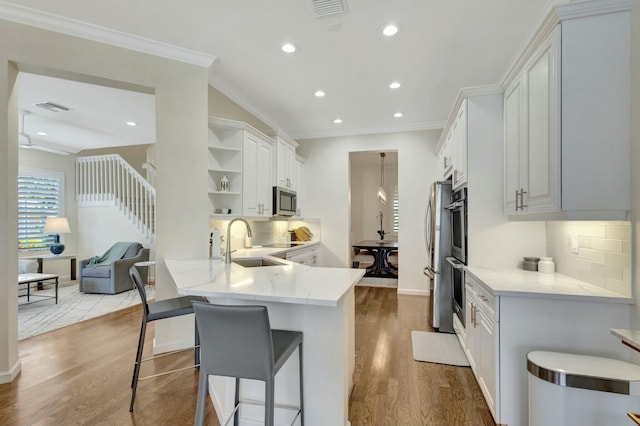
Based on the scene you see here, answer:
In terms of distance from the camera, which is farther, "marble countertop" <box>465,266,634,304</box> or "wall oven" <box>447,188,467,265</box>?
"wall oven" <box>447,188,467,265</box>

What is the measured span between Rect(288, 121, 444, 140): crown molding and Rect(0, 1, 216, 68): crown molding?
2.95m

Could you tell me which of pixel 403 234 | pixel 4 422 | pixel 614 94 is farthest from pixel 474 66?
pixel 4 422

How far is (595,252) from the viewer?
1.94 m

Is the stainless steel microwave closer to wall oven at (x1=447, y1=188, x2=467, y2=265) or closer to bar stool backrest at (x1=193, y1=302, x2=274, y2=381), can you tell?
wall oven at (x1=447, y1=188, x2=467, y2=265)

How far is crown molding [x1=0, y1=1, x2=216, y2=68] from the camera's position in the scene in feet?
7.82

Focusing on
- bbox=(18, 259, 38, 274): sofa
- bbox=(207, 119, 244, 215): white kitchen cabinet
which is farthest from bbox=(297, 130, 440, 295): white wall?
bbox=(18, 259, 38, 274): sofa

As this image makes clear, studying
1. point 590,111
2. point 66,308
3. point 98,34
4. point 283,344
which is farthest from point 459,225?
point 66,308

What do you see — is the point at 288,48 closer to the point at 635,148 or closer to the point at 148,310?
the point at 148,310

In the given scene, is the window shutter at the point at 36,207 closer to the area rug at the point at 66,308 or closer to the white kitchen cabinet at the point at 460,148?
the area rug at the point at 66,308

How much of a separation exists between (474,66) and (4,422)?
492 centimetres

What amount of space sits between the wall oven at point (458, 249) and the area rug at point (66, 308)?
457cm

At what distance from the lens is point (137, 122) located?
5.30 m

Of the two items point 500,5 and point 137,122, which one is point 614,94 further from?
point 137,122

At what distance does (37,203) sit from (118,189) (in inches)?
60.8
